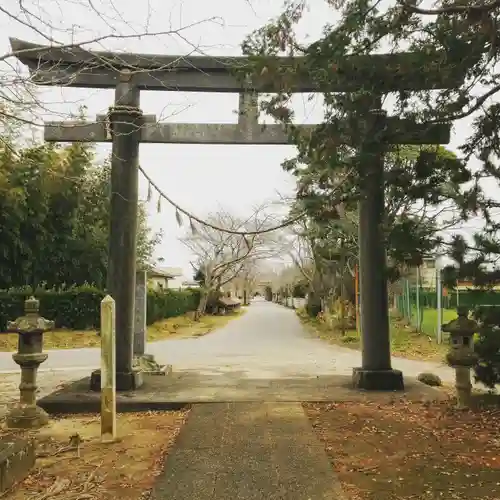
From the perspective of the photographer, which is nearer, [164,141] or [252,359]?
[164,141]

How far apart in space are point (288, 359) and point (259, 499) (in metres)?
10.4

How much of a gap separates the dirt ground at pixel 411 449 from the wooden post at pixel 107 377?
2157 mm

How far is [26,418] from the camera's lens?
6070 millimetres

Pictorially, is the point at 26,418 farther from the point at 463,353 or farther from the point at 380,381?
the point at 463,353

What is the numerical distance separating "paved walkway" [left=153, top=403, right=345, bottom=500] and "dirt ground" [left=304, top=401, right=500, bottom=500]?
233 mm

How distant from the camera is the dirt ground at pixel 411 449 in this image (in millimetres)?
3971

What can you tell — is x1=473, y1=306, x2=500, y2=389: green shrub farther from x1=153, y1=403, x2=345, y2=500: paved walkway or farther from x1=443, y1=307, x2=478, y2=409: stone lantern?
x1=153, y1=403, x2=345, y2=500: paved walkway

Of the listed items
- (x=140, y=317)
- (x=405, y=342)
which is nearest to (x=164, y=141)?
(x=140, y=317)

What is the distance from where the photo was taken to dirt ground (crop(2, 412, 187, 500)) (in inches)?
159

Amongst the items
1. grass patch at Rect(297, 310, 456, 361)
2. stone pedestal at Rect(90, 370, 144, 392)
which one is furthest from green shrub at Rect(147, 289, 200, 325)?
stone pedestal at Rect(90, 370, 144, 392)

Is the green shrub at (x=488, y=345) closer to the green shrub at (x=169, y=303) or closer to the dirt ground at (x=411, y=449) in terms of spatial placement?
the dirt ground at (x=411, y=449)

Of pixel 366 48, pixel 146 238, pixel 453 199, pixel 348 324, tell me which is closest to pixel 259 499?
pixel 453 199

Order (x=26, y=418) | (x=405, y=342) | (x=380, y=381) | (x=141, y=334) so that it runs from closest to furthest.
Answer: (x=26, y=418), (x=380, y=381), (x=141, y=334), (x=405, y=342)

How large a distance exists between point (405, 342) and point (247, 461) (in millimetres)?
14250
